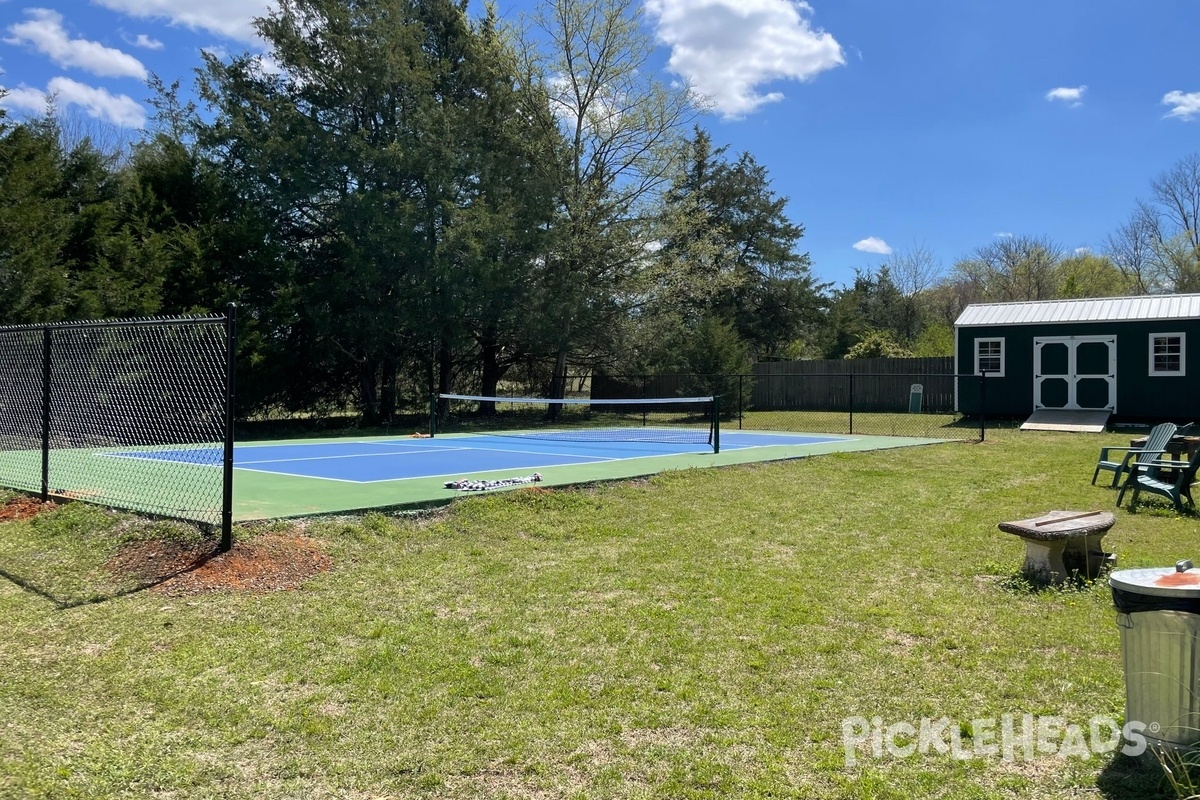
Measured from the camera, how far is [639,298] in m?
24.8

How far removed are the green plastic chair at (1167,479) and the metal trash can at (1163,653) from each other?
6.06 m

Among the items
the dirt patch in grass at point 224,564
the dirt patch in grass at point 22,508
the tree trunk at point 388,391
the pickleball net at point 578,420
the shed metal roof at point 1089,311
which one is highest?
the shed metal roof at point 1089,311

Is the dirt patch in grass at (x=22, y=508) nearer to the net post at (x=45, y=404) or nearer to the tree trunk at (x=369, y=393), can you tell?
the net post at (x=45, y=404)

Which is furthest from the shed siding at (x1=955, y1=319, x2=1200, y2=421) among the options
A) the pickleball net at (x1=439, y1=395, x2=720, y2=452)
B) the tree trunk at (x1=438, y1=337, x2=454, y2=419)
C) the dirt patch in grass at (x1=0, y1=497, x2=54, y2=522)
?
the dirt patch in grass at (x1=0, y1=497, x2=54, y2=522)

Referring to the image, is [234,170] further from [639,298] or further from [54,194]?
[639,298]

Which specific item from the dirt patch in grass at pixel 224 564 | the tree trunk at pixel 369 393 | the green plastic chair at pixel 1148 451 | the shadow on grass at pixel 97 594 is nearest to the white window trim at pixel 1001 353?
the green plastic chair at pixel 1148 451

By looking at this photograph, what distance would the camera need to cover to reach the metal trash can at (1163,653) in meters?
2.84

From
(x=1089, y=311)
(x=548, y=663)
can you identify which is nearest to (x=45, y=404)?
(x=548, y=663)

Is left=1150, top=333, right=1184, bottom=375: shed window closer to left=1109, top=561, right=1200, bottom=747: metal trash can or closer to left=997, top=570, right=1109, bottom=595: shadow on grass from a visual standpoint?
left=997, top=570, right=1109, bottom=595: shadow on grass

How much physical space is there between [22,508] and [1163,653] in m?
8.76

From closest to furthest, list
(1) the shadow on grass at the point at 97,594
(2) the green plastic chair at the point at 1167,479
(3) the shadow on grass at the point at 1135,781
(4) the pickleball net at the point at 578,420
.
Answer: (3) the shadow on grass at the point at 1135,781 < (1) the shadow on grass at the point at 97,594 < (2) the green plastic chair at the point at 1167,479 < (4) the pickleball net at the point at 578,420

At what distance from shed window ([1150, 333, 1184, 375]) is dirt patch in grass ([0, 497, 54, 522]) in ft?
76.1

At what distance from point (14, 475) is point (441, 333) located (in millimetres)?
12331

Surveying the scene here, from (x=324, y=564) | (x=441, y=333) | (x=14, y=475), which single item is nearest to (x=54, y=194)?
(x=441, y=333)
